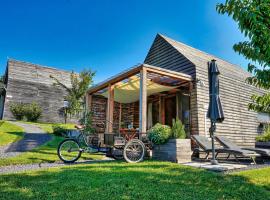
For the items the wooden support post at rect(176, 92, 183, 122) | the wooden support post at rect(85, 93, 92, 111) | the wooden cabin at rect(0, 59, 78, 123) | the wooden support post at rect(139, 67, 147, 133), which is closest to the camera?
the wooden support post at rect(139, 67, 147, 133)

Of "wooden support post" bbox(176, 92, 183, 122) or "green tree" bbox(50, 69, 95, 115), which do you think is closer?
"wooden support post" bbox(176, 92, 183, 122)

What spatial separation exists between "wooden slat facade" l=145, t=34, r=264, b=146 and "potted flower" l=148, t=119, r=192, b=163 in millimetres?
2211

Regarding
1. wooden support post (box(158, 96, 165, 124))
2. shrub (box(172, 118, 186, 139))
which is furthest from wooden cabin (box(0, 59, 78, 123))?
shrub (box(172, 118, 186, 139))

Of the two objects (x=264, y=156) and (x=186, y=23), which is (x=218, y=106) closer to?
(x=264, y=156)

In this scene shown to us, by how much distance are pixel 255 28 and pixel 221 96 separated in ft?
25.1

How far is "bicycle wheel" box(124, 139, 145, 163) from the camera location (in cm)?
661

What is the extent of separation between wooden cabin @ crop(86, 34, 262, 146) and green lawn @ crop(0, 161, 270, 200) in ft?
9.77

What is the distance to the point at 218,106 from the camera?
6.59 meters

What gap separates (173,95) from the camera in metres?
11.4

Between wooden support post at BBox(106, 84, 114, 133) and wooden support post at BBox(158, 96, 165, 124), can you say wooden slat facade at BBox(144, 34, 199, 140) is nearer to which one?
wooden support post at BBox(158, 96, 165, 124)

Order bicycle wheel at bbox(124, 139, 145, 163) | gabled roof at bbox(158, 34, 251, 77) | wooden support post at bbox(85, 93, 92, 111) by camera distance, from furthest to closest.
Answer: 1. wooden support post at bbox(85, 93, 92, 111)
2. gabled roof at bbox(158, 34, 251, 77)
3. bicycle wheel at bbox(124, 139, 145, 163)

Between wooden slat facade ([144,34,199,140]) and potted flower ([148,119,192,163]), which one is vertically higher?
wooden slat facade ([144,34,199,140])

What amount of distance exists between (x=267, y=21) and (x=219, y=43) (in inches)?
518

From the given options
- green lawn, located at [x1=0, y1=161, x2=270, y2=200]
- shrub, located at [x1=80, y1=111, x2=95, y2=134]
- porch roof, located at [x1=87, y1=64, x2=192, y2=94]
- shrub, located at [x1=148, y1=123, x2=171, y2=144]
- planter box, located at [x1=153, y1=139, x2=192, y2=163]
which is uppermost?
porch roof, located at [x1=87, y1=64, x2=192, y2=94]
